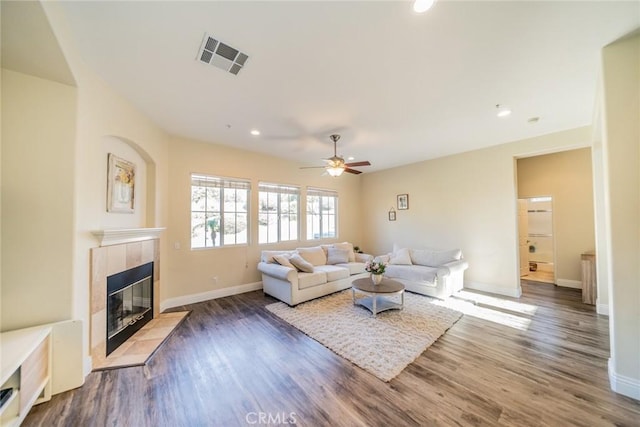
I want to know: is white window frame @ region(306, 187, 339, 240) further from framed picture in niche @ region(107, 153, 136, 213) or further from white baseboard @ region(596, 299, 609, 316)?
white baseboard @ region(596, 299, 609, 316)

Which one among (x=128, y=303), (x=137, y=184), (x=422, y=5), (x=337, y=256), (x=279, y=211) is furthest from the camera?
(x=279, y=211)

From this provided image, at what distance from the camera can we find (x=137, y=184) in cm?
333

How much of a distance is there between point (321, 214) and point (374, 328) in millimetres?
3746

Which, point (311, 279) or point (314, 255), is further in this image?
point (314, 255)

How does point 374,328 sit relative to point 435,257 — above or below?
below

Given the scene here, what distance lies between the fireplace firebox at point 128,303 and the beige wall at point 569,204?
8.09 m

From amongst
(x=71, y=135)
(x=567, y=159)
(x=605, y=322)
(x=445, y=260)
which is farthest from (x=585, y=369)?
(x=71, y=135)

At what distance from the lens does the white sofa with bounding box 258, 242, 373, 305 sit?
3.99 meters

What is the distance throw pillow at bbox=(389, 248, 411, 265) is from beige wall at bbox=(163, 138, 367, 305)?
2.37 metres

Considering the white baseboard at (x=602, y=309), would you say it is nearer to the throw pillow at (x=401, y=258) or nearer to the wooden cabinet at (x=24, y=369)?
the throw pillow at (x=401, y=258)

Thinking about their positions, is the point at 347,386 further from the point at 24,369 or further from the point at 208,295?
the point at 208,295

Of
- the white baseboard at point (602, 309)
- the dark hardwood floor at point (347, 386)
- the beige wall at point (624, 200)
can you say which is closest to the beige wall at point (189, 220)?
the dark hardwood floor at point (347, 386)

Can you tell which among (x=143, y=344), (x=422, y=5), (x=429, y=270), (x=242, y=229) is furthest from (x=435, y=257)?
(x=143, y=344)

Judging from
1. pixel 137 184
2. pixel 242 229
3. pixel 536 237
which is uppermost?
pixel 137 184
